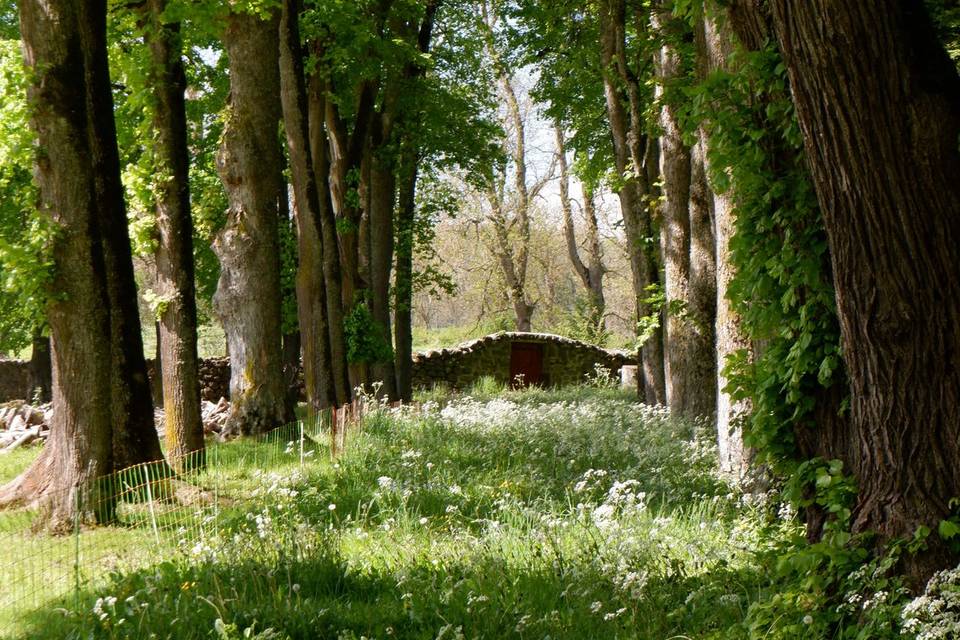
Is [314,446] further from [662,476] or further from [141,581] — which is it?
[141,581]

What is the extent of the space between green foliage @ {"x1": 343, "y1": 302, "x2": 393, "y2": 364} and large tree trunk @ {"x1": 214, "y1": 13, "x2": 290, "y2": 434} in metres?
5.60

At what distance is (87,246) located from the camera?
29.3ft

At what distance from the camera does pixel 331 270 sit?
16.3m

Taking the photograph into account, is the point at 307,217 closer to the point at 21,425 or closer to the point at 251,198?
the point at 251,198

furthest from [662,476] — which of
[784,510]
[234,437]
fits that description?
[234,437]

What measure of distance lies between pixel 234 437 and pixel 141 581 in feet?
27.3

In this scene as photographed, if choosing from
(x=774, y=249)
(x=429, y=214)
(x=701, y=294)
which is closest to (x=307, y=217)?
(x=701, y=294)

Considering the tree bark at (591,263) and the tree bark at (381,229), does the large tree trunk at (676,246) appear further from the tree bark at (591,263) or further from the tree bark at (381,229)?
the tree bark at (591,263)

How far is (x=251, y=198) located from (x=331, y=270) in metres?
2.84

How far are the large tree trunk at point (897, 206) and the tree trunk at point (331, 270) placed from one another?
11098 mm

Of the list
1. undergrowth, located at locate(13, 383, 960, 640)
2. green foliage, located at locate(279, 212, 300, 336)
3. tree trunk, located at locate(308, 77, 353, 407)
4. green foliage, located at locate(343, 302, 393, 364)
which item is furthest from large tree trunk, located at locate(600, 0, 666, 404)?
undergrowth, located at locate(13, 383, 960, 640)

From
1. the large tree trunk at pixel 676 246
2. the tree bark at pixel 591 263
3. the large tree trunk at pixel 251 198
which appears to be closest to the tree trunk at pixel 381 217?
the large tree trunk at pixel 251 198

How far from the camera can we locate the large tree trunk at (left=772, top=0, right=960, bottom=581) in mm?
4719

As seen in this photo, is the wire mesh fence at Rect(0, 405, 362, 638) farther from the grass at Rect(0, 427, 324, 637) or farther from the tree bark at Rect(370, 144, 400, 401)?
the tree bark at Rect(370, 144, 400, 401)
